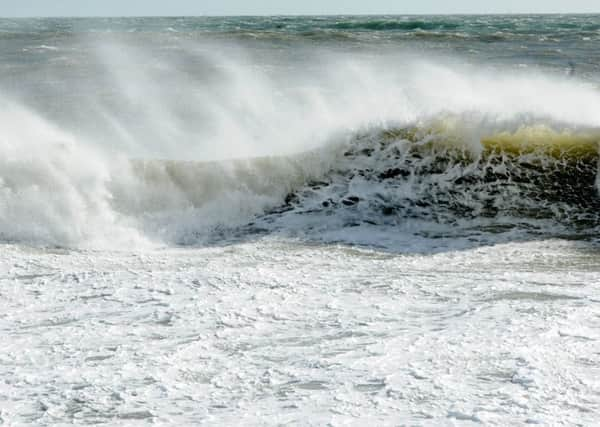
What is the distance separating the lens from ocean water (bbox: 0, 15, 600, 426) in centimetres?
371

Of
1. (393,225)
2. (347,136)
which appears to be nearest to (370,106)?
(347,136)

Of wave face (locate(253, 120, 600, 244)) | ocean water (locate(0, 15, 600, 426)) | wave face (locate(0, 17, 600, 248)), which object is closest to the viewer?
ocean water (locate(0, 15, 600, 426))

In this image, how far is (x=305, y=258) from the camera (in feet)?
21.3

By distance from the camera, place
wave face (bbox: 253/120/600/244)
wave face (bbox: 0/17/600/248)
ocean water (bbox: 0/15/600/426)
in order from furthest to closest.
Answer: wave face (bbox: 253/120/600/244) → wave face (bbox: 0/17/600/248) → ocean water (bbox: 0/15/600/426)

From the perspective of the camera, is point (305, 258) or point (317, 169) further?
point (317, 169)

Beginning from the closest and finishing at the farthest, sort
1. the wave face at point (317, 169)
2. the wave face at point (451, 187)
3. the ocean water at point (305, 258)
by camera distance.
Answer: the ocean water at point (305, 258) → the wave face at point (317, 169) → the wave face at point (451, 187)

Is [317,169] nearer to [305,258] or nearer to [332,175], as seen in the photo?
[332,175]

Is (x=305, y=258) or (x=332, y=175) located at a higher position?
(x=332, y=175)

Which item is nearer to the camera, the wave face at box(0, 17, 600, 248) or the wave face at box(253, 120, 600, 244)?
the wave face at box(0, 17, 600, 248)

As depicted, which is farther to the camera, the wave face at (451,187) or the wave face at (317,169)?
the wave face at (451,187)

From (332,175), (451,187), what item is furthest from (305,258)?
(451,187)

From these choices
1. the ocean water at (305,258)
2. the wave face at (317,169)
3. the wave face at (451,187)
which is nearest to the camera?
the ocean water at (305,258)

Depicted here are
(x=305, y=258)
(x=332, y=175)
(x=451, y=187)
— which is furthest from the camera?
(x=332, y=175)

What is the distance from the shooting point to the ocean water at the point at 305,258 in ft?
12.2
